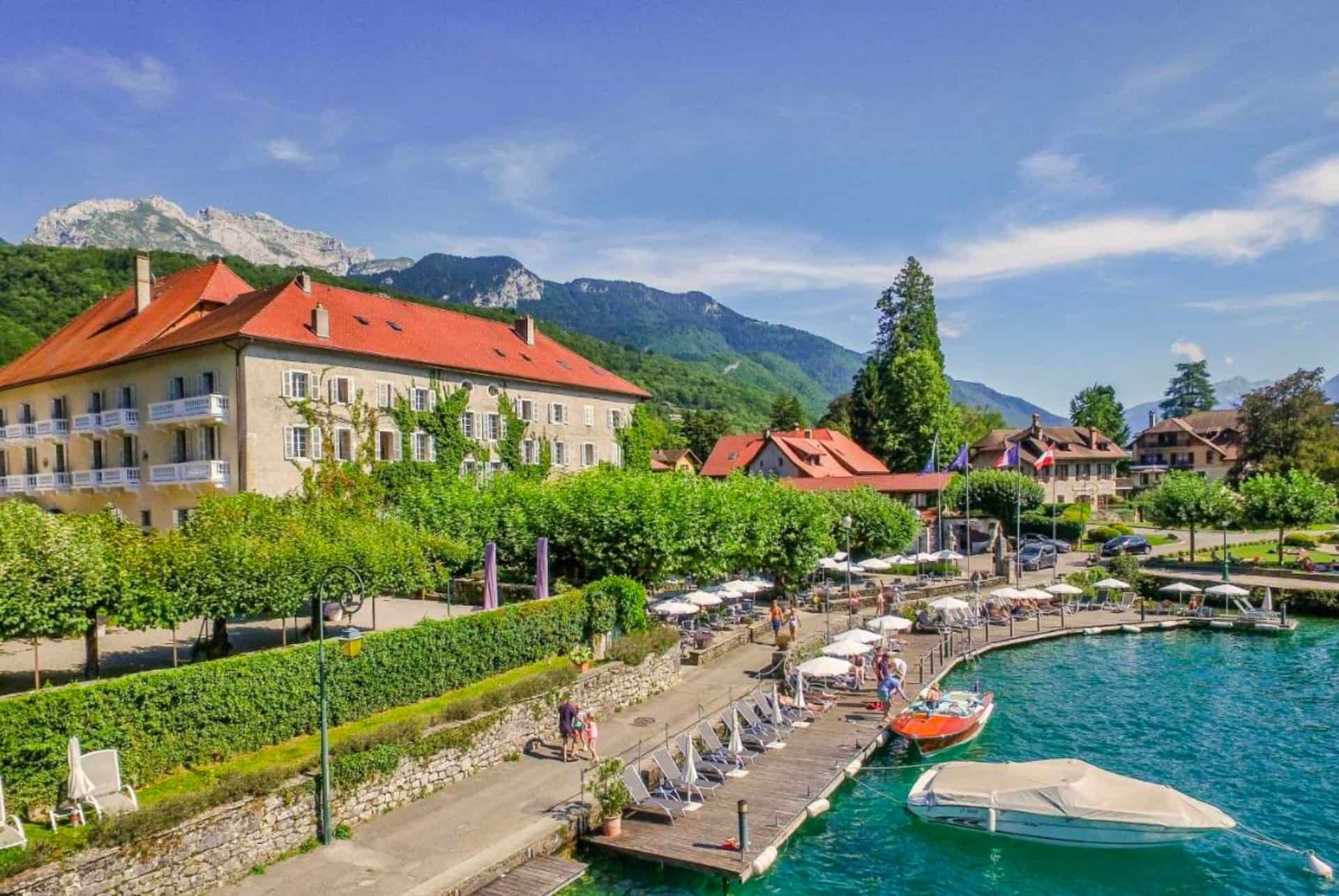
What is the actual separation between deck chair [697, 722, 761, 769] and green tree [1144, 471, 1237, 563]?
44555mm

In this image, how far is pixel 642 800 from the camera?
63.7 ft

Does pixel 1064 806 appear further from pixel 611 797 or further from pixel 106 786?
pixel 106 786

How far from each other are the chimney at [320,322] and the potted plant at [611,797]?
29367mm

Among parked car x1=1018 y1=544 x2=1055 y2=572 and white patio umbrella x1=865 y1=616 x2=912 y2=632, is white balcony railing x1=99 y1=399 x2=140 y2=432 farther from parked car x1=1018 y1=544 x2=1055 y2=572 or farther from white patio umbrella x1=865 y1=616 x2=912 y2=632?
parked car x1=1018 y1=544 x2=1055 y2=572

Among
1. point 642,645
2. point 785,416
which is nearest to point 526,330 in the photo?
point 642,645

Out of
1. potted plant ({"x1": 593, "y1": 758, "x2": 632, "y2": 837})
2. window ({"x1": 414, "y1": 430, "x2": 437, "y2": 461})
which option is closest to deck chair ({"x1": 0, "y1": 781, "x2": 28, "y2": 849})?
potted plant ({"x1": 593, "y1": 758, "x2": 632, "y2": 837})

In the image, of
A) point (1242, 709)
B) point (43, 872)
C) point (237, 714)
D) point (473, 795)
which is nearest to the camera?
point (43, 872)

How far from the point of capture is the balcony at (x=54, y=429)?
46.8m

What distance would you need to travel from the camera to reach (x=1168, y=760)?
24.4m

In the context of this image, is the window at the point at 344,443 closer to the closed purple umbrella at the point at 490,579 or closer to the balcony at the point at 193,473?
the balcony at the point at 193,473

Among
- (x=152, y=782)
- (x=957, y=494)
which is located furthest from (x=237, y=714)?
(x=957, y=494)

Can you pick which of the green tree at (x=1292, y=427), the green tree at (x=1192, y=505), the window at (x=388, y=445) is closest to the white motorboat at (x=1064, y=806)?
the window at (x=388, y=445)

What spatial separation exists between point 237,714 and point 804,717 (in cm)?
1616

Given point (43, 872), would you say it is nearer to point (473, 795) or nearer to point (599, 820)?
point (473, 795)
